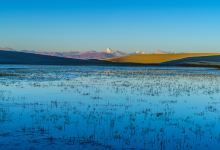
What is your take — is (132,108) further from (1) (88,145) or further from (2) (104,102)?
(1) (88,145)

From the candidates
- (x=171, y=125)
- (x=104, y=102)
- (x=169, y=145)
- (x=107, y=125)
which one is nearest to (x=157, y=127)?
(x=171, y=125)

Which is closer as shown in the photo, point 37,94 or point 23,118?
point 23,118

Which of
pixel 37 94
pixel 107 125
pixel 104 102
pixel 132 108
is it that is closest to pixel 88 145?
pixel 107 125

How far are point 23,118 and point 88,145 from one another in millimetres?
5389

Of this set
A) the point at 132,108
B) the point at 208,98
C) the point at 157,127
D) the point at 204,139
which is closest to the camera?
the point at 204,139

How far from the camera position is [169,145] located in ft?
40.5

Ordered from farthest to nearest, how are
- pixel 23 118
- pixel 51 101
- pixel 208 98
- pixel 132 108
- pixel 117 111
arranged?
pixel 208 98, pixel 51 101, pixel 132 108, pixel 117 111, pixel 23 118

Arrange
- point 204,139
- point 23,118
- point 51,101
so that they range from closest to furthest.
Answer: point 204,139, point 23,118, point 51,101

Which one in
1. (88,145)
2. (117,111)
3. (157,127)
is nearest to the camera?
(88,145)

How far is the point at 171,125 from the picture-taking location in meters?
16.0

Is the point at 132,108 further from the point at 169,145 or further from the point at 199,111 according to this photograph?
the point at 169,145

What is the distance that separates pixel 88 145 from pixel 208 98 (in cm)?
1647

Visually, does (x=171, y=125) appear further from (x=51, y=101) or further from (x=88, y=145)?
(x=51, y=101)

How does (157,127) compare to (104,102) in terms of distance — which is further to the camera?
(104,102)
